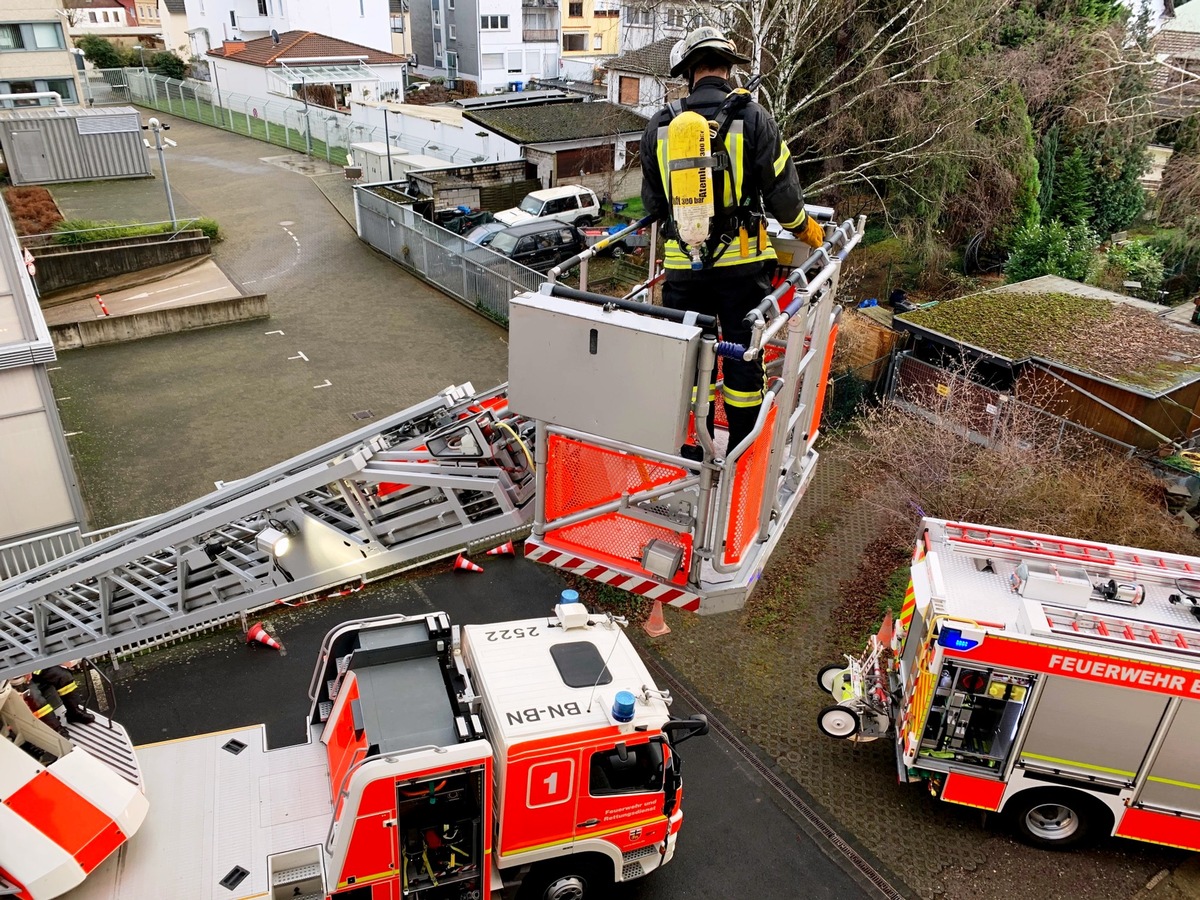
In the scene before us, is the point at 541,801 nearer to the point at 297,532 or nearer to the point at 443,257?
the point at 297,532

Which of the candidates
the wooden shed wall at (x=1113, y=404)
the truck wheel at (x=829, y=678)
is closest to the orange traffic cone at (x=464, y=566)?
the truck wheel at (x=829, y=678)

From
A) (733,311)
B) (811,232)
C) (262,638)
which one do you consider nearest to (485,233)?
(262,638)

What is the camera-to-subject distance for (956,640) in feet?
24.4

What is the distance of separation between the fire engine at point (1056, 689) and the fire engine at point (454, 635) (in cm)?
246

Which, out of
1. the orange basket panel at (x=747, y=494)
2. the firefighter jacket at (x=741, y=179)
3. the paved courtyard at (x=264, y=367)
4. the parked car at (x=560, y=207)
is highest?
→ the firefighter jacket at (x=741, y=179)

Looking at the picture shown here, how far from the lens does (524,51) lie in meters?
55.0

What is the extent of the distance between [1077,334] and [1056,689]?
9686mm

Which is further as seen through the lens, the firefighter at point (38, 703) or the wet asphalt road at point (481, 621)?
the wet asphalt road at point (481, 621)

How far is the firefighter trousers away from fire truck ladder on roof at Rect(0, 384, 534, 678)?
176 centimetres

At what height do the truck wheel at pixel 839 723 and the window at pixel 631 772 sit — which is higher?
the window at pixel 631 772

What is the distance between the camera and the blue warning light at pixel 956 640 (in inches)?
292

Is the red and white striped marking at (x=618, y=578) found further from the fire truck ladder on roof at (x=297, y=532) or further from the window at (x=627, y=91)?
the window at (x=627, y=91)

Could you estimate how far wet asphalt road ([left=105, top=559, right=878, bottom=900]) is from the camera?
7781 millimetres

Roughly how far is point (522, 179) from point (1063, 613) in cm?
2333
